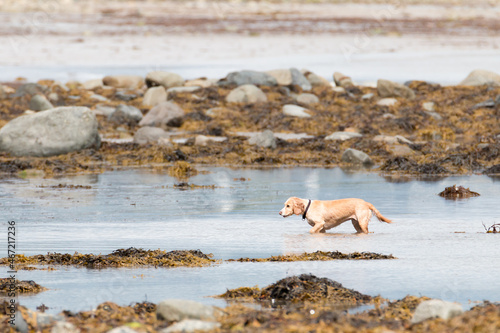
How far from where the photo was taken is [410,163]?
1727 cm

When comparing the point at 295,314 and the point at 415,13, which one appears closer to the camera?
the point at 295,314

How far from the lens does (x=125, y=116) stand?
23797 mm

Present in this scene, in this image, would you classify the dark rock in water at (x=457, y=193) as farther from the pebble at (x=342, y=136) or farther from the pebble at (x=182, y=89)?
the pebble at (x=182, y=89)

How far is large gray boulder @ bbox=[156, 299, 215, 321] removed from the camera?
629cm

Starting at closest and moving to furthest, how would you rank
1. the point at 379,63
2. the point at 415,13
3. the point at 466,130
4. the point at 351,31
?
the point at 466,130, the point at 379,63, the point at 351,31, the point at 415,13

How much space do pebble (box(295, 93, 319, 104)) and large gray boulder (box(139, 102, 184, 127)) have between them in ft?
12.7

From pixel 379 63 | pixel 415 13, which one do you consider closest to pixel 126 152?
pixel 379 63

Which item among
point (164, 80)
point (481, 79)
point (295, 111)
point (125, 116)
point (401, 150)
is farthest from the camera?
point (164, 80)

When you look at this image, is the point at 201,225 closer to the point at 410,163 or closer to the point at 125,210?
the point at 125,210

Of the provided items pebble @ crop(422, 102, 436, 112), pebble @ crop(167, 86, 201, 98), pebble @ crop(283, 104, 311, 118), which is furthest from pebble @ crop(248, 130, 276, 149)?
pebble @ crop(167, 86, 201, 98)

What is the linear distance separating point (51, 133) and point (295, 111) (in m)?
Answer: 7.19

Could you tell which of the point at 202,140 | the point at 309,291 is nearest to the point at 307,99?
the point at 202,140

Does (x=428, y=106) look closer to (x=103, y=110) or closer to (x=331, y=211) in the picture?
(x=103, y=110)

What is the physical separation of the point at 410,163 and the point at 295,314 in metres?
11.0
